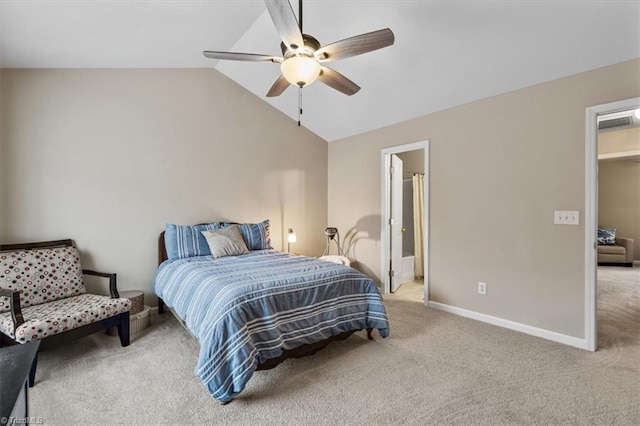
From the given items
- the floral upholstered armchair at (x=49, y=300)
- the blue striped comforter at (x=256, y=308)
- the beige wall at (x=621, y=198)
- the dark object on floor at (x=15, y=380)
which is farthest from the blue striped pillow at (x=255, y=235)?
the beige wall at (x=621, y=198)

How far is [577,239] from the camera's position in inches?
107

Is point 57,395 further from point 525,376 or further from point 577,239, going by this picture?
point 577,239

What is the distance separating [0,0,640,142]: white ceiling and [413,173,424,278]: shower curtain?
152 cm

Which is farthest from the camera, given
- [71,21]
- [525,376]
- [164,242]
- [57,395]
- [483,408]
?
[164,242]

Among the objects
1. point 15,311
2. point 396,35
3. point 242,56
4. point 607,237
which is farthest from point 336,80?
point 607,237

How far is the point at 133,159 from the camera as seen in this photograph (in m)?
3.50

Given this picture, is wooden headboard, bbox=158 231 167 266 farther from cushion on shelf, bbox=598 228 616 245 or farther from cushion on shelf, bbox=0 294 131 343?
cushion on shelf, bbox=598 228 616 245

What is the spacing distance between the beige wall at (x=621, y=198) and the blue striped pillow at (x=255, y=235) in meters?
7.74

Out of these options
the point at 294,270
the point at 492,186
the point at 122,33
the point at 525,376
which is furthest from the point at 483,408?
the point at 122,33

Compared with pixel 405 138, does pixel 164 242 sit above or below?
below

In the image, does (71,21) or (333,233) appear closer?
(71,21)

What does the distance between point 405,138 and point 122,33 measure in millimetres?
3238

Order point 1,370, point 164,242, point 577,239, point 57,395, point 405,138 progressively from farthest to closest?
point 405,138
point 164,242
point 577,239
point 57,395
point 1,370

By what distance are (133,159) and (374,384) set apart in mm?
3384
